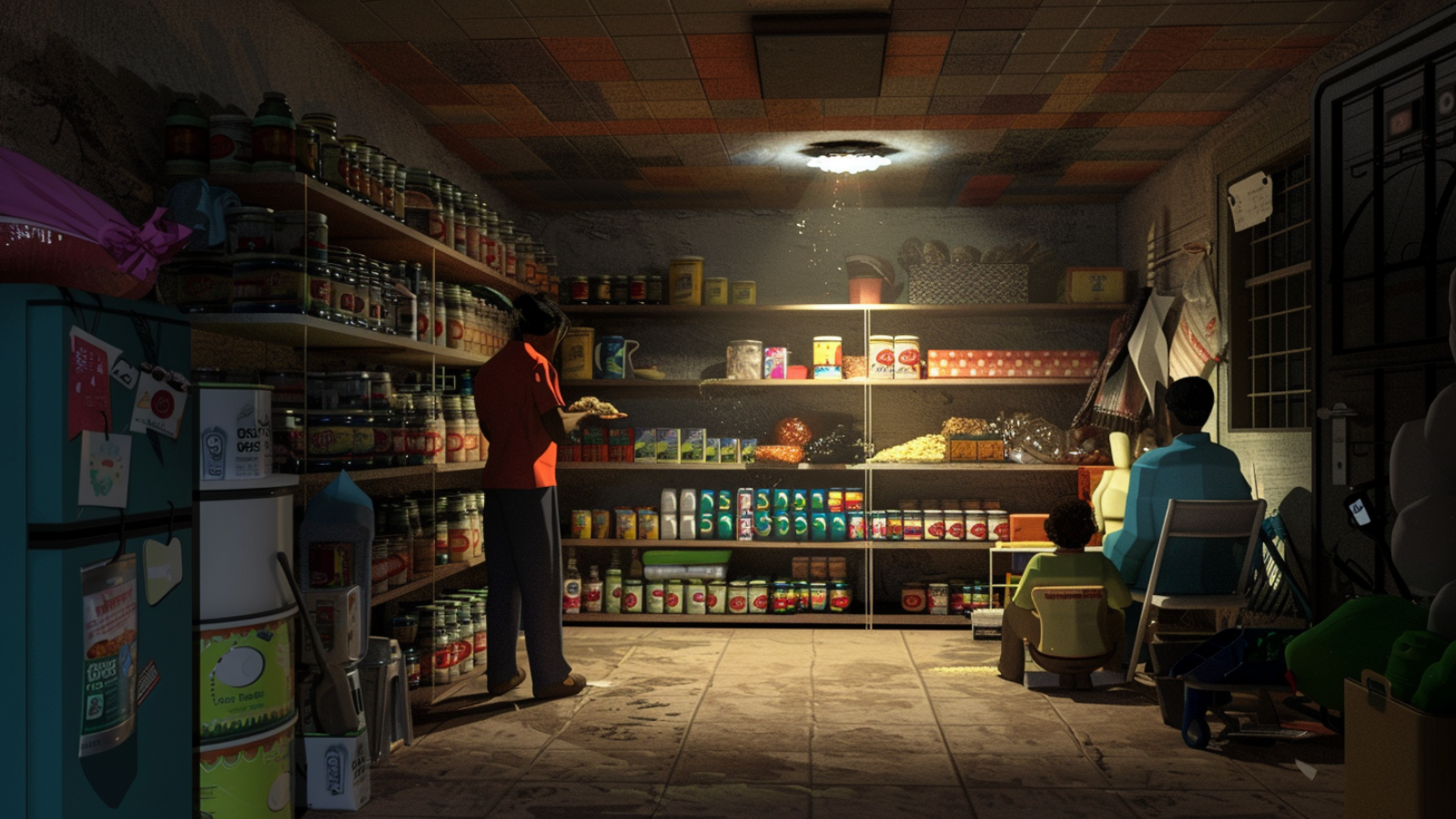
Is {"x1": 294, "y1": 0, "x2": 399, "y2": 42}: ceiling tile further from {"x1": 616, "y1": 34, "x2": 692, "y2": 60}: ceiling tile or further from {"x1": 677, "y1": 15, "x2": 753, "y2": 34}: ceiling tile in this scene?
{"x1": 677, "y1": 15, "x2": 753, "y2": 34}: ceiling tile

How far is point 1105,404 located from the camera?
6461 millimetres

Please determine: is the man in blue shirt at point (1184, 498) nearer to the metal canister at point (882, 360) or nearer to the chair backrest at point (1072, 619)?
the chair backrest at point (1072, 619)

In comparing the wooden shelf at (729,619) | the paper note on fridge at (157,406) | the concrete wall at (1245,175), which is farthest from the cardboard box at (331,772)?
the concrete wall at (1245,175)

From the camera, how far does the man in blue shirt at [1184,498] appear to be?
460 centimetres

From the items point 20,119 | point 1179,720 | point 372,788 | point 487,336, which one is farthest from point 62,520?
point 1179,720

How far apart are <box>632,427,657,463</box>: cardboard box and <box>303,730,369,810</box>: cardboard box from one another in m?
3.75

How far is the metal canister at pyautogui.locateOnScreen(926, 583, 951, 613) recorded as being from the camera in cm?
678

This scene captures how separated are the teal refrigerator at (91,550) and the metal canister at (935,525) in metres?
4.88

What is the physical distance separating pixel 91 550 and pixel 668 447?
4.71 m

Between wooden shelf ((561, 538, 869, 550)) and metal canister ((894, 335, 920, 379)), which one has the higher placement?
metal canister ((894, 335, 920, 379))

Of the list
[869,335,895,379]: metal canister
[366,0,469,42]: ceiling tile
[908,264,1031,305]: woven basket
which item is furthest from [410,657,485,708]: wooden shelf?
[908,264,1031,305]: woven basket

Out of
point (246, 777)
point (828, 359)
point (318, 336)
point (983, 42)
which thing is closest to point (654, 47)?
point (983, 42)

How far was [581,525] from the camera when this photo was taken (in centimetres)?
691

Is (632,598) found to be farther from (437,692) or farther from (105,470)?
(105,470)
